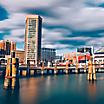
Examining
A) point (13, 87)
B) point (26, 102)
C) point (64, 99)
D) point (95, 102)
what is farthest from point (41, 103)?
point (13, 87)

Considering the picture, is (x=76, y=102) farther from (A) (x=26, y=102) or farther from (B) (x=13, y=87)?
(B) (x=13, y=87)

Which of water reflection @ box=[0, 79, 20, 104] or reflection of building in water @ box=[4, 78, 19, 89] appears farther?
reflection of building in water @ box=[4, 78, 19, 89]

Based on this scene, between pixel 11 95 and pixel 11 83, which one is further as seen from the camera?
pixel 11 83

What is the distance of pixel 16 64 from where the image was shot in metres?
150

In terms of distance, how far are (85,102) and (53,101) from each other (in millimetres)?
14088

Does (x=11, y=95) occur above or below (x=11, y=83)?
below

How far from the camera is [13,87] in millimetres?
147000

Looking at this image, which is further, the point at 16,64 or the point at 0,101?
the point at 16,64

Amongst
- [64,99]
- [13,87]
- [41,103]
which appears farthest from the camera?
[13,87]

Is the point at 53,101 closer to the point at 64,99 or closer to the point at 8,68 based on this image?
the point at 64,99

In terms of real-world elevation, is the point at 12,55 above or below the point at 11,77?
above

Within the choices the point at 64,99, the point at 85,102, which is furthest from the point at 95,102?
the point at 64,99

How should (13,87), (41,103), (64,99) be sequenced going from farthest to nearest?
(13,87), (64,99), (41,103)

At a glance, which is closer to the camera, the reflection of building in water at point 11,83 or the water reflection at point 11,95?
the water reflection at point 11,95
